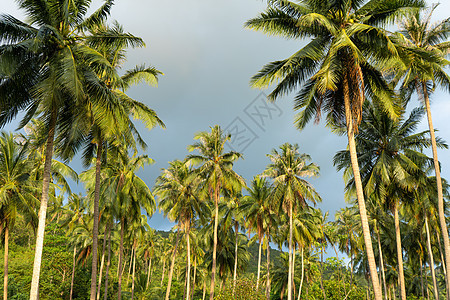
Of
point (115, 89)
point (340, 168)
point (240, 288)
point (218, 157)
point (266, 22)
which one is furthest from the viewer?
point (218, 157)

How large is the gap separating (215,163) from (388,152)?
1359 cm

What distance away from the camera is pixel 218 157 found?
27.2 metres

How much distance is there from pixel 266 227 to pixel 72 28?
2643 centimetres

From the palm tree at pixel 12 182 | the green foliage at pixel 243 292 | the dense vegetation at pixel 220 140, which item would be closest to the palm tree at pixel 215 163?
the dense vegetation at pixel 220 140

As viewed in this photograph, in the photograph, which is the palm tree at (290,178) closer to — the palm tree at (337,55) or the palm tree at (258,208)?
the palm tree at (258,208)

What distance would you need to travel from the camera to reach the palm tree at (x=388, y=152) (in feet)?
→ 60.7

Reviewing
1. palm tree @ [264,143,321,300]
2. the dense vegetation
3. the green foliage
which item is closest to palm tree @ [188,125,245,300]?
the dense vegetation

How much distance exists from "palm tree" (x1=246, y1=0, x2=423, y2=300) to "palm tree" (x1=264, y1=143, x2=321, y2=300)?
13.4 meters

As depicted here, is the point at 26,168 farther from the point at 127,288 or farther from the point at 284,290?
the point at 284,290

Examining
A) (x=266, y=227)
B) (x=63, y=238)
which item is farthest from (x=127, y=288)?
(x=266, y=227)

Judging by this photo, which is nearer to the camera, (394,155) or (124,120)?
(124,120)

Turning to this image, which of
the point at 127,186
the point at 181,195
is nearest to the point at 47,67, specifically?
the point at 127,186

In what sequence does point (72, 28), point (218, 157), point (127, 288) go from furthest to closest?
point (127, 288) → point (218, 157) → point (72, 28)

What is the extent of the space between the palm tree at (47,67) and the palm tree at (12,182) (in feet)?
29.9
